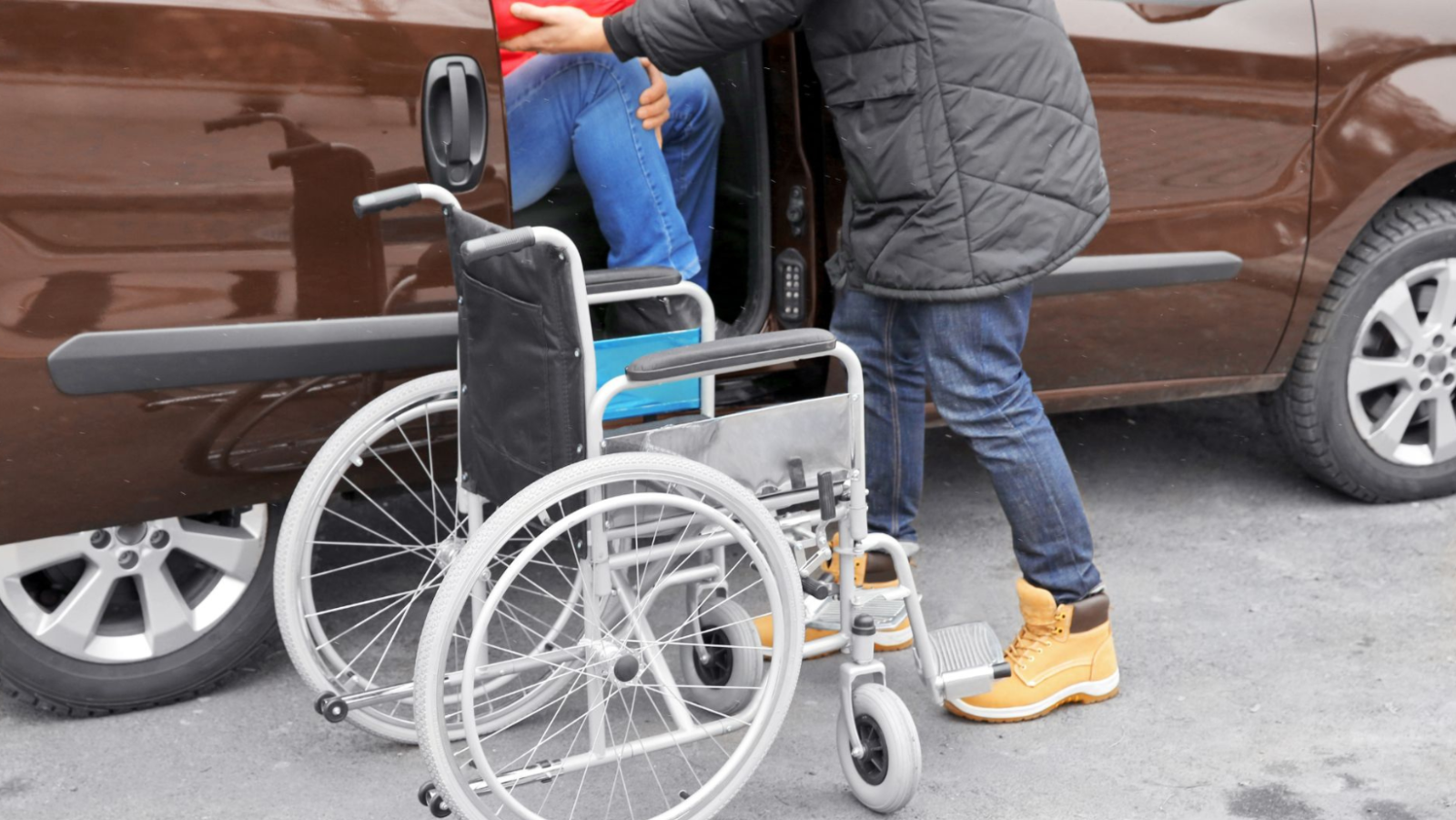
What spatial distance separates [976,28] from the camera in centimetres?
274

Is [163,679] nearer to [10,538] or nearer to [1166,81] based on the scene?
[10,538]

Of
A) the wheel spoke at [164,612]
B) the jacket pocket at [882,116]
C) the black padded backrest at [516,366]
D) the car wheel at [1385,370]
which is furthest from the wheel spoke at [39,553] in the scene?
the car wheel at [1385,370]

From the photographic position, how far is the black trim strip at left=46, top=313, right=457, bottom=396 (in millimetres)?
2688

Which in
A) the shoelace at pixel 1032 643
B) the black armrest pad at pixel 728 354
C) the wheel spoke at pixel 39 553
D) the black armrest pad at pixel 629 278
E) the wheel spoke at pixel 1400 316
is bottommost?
the shoelace at pixel 1032 643

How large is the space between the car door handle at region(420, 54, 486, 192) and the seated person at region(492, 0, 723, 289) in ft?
0.91

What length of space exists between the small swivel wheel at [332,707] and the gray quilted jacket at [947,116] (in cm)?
123

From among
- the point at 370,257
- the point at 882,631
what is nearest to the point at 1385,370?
the point at 882,631

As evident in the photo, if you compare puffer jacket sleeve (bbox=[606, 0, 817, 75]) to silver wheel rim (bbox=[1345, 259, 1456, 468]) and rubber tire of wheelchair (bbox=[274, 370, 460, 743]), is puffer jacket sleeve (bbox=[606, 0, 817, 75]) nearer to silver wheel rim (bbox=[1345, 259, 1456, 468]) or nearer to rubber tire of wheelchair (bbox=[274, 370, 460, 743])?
rubber tire of wheelchair (bbox=[274, 370, 460, 743])

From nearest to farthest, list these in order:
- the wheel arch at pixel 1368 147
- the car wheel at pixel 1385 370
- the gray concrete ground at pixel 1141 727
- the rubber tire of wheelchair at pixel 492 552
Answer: the rubber tire of wheelchair at pixel 492 552 → the gray concrete ground at pixel 1141 727 → the wheel arch at pixel 1368 147 → the car wheel at pixel 1385 370

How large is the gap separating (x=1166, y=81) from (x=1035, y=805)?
5.54 feet

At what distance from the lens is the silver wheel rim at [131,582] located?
2941mm

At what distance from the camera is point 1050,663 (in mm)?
3062

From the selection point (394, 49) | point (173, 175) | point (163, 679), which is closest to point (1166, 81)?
point (394, 49)

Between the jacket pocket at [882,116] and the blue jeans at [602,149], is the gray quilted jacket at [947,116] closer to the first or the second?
the jacket pocket at [882,116]
